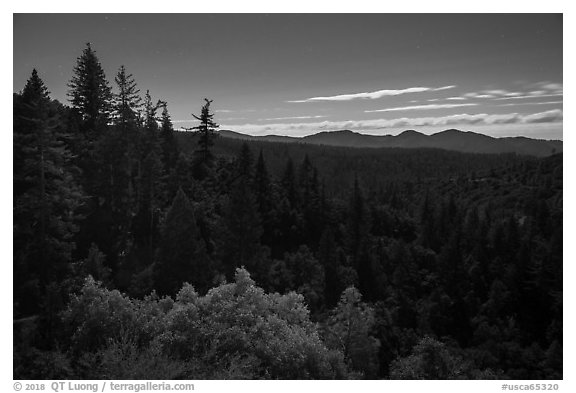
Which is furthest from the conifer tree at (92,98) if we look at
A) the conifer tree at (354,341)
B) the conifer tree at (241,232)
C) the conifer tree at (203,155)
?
the conifer tree at (354,341)

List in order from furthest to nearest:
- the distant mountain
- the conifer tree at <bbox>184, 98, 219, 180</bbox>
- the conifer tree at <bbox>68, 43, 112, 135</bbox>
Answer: the conifer tree at <bbox>184, 98, 219, 180</bbox>
the conifer tree at <bbox>68, 43, 112, 135</bbox>
the distant mountain

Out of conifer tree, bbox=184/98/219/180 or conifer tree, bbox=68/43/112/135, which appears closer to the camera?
conifer tree, bbox=68/43/112/135

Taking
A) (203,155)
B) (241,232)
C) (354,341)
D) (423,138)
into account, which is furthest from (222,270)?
(423,138)

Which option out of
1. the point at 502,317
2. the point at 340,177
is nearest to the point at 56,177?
the point at 502,317

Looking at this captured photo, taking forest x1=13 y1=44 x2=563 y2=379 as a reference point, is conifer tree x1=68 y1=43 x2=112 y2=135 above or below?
above

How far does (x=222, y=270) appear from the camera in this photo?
1185 inches

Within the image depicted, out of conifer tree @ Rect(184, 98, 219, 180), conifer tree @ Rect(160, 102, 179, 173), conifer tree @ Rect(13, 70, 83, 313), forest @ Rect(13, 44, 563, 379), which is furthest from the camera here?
conifer tree @ Rect(160, 102, 179, 173)

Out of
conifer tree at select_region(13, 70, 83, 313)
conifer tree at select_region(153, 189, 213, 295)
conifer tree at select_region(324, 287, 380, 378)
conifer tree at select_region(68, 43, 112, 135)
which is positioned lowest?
conifer tree at select_region(324, 287, 380, 378)

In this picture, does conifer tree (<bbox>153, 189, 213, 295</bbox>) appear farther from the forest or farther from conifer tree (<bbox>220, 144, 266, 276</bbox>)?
conifer tree (<bbox>220, 144, 266, 276</bbox>)

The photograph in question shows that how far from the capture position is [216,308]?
1722 cm

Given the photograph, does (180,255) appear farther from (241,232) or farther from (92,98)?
(92,98)

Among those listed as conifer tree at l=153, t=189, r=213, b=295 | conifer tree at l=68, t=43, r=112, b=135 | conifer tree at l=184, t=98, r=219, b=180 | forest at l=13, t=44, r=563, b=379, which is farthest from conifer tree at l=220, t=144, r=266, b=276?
conifer tree at l=68, t=43, r=112, b=135

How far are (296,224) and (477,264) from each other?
84.8 ft

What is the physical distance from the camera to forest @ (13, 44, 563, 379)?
15.8 meters
